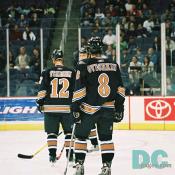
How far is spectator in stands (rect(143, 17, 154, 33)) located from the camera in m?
12.5

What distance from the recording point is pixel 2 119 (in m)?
11.7

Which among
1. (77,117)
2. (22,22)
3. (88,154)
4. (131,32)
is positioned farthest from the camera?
(22,22)

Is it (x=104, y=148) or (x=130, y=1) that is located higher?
(x=130, y=1)

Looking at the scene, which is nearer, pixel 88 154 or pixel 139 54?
pixel 88 154

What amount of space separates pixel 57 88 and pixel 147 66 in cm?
498

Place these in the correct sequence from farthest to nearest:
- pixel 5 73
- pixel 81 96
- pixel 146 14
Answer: pixel 146 14
pixel 5 73
pixel 81 96

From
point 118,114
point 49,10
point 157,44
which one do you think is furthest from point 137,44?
point 118,114

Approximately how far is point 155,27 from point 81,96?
6738 mm

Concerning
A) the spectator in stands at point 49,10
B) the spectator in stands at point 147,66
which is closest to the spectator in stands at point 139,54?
the spectator in stands at point 147,66

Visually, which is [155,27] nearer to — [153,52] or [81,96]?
[153,52]

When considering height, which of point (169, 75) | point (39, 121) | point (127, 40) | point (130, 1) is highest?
point (130, 1)

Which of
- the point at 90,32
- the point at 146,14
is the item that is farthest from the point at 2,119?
the point at 146,14

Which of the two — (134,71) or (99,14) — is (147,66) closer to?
(134,71)

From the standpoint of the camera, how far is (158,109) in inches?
441
